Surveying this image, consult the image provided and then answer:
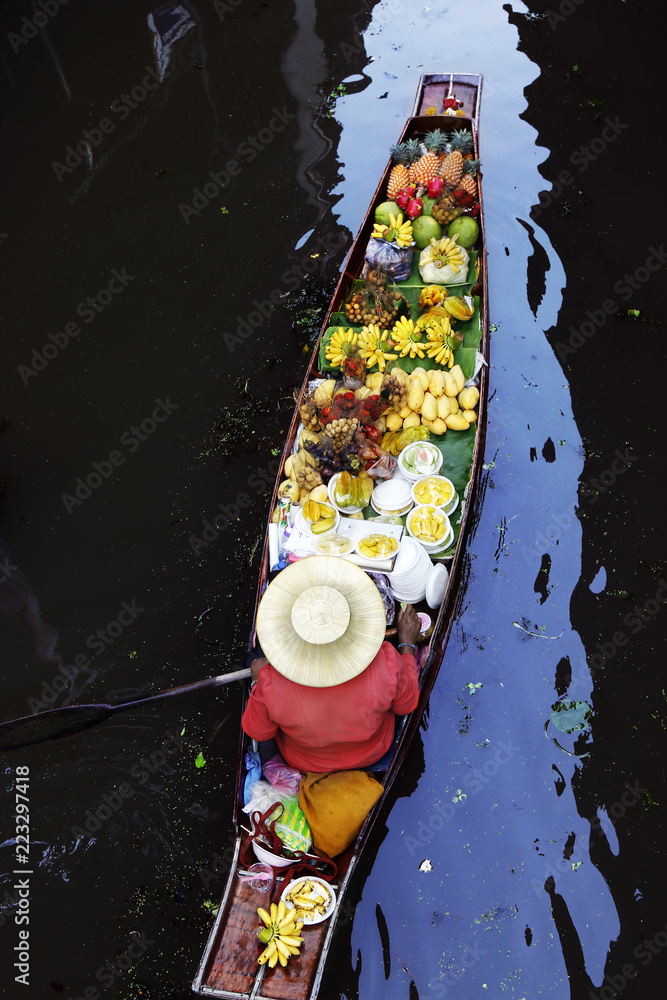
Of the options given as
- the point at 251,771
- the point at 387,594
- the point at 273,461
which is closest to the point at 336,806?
the point at 251,771

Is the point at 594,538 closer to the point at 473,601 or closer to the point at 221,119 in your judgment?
the point at 473,601

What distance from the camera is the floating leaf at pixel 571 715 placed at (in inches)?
181

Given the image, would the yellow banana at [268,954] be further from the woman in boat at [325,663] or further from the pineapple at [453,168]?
the pineapple at [453,168]

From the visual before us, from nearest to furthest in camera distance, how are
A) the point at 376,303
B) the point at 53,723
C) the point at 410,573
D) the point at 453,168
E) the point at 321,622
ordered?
the point at 321,622
the point at 410,573
the point at 53,723
the point at 376,303
the point at 453,168

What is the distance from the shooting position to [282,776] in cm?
374

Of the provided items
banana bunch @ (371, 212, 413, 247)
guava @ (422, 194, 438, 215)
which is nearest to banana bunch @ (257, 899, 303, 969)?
banana bunch @ (371, 212, 413, 247)

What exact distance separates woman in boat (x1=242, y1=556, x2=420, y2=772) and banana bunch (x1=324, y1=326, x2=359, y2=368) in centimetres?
232

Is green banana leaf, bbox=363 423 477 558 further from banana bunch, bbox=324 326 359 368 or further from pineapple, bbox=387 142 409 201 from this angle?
pineapple, bbox=387 142 409 201

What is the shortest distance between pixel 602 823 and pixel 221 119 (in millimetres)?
9671

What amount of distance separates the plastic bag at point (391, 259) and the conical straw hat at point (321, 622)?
11.2 feet

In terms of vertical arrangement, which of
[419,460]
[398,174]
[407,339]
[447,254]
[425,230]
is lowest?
[419,460]

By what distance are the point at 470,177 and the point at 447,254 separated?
1.14 meters

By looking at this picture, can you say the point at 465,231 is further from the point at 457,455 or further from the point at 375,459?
the point at 375,459

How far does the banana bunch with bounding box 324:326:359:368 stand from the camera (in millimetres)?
5156
